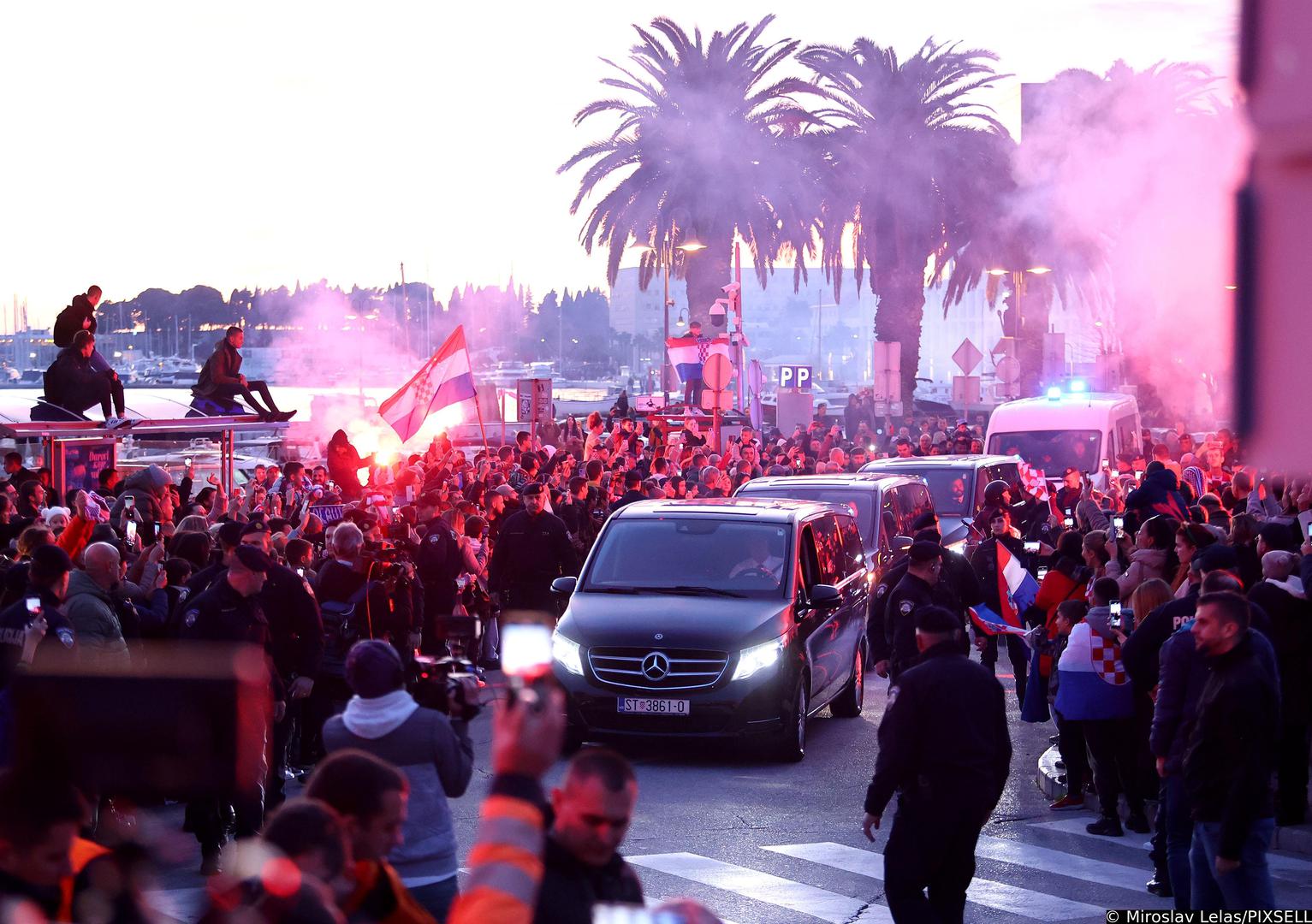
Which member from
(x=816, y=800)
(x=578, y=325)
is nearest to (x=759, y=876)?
(x=816, y=800)

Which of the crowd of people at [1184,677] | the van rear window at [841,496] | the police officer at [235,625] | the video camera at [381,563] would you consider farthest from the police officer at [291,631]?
the van rear window at [841,496]

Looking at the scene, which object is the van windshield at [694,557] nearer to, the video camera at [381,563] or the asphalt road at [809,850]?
the asphalt road at [809,850]

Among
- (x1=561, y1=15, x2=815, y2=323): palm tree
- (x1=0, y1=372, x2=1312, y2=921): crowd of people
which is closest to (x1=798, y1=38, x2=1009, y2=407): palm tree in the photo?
(x1=561, y1=15, x2=815, y2=323): palm tree

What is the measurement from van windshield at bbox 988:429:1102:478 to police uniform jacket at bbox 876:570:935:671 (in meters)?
16.8

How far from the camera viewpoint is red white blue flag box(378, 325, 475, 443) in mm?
22250

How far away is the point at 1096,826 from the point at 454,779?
5466 millimetres

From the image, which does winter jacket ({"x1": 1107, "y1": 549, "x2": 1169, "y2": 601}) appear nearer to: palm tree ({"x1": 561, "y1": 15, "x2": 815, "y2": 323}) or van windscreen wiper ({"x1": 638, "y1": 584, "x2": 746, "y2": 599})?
van windscreen wiper ({"x1": 638, "y1": 584, "x2": 746, "y2": 599})

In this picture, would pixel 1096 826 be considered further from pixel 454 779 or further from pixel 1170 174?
pixel 1170 174

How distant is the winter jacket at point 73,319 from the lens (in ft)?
58.6

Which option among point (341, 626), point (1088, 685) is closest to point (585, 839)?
point (1088, 685)

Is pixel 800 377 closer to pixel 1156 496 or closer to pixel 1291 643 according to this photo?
pixel 1156 496

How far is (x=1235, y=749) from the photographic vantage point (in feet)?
21.3

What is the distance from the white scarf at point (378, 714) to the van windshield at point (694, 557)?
22.0ft

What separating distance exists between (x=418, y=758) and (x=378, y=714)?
0.66ft
